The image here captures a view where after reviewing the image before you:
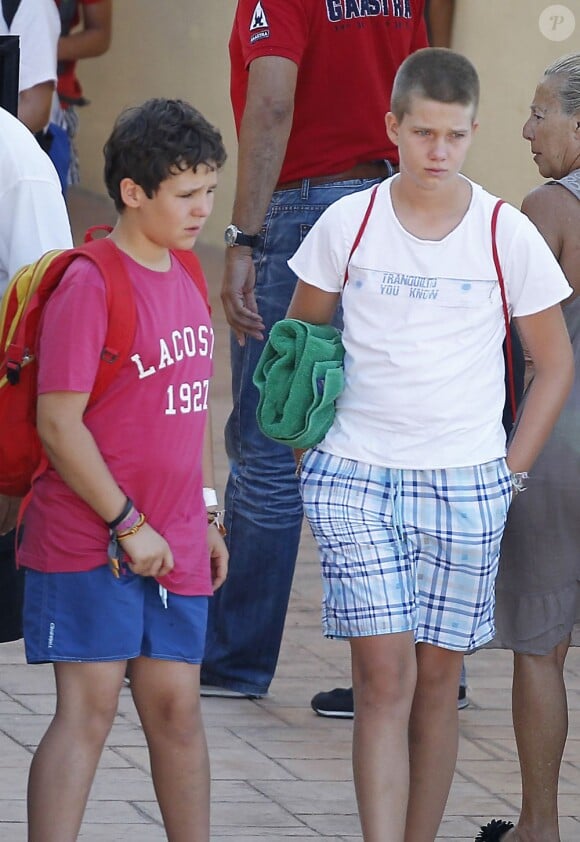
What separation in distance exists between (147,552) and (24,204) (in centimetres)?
73

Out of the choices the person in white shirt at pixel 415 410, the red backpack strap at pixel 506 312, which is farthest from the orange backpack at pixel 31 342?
the red backpack strap at pixel 506 312

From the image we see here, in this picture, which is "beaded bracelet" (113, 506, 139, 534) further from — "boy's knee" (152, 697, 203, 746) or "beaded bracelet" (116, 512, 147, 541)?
"boy's knee" (152, 697, 203, 746)

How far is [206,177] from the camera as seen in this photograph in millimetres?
3049

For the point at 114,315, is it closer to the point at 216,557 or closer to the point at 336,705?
the point at 216,557

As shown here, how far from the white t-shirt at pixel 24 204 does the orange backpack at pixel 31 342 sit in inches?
5.7

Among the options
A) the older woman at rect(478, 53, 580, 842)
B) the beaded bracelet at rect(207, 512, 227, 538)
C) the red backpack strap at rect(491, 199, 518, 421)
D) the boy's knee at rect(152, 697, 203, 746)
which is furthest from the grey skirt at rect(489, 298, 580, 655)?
the boy's knee at rect(152, 697, 203, 746)

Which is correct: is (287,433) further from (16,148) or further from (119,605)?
(16,148)

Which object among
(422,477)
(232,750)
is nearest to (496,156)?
(232,750)

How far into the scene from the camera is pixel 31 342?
301cm

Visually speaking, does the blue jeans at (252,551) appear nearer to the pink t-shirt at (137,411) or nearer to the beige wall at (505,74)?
the pink t-shirt at (137,411)

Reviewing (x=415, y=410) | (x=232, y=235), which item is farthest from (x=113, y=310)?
(x=232, y=235)

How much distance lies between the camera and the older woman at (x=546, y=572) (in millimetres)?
3590

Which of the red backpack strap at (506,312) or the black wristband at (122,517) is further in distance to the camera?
the red backpack strap at (506,312)

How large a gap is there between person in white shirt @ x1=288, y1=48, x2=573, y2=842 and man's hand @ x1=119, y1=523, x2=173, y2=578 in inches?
16.0
